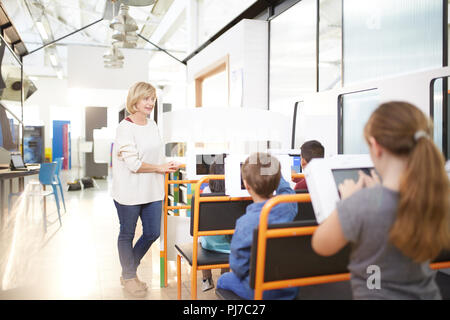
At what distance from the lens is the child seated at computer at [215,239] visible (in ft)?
7.36

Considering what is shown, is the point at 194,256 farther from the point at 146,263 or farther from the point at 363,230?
the point at 146,263

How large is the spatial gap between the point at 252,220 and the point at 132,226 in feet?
4.60

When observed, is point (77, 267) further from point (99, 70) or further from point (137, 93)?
point (99, 70)

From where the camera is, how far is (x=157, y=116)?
3818 millimetres

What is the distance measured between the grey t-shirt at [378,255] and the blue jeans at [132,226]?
5.52ft

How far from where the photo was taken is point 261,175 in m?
1.48

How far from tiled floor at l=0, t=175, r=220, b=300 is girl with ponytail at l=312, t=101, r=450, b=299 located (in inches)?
66.6

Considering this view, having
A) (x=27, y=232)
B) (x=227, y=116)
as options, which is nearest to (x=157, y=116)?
(x=227, y=116)

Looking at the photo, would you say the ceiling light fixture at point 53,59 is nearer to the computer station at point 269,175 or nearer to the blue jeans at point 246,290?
Answer: the computer station at point 269,175

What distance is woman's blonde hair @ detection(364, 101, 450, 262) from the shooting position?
983 millimetres

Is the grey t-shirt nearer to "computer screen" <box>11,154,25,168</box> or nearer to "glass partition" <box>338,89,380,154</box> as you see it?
"glass partition" <box>338,89,380,154</box>

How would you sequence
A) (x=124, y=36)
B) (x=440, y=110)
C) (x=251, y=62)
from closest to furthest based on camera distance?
(x=440, y=110)
(x=251, y=62)
(x=124, y=36)

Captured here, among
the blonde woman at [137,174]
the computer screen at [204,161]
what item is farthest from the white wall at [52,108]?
the blonde woman at [137,174]

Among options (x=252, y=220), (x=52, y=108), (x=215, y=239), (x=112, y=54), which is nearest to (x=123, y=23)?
(x=112, y=54)
